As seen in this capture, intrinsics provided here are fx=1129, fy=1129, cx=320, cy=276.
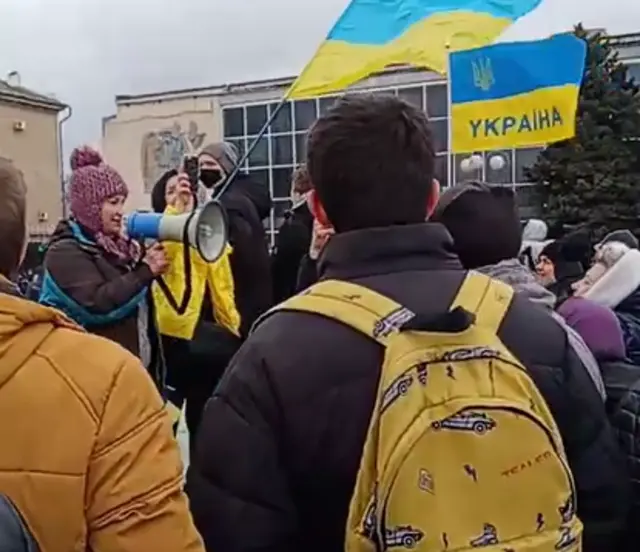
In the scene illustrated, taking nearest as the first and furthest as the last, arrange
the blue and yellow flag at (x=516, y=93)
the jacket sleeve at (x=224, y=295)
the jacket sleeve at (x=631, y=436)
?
the jacket sleeve at (x=631, y=436) < the jacket sleeve at (x=224, y=295) < the blue and yellow flag at (x=516, y=93)

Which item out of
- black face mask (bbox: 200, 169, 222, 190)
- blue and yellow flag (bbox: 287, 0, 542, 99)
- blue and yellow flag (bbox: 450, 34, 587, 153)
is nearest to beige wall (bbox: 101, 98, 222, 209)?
blue and yellow flag (bbox: 287, 0, 542, 99)

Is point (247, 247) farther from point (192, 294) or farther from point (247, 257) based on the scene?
point (192, 294)

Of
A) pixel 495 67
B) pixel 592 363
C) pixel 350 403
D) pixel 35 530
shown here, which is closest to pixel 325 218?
pixel 350 403

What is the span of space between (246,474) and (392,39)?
618 centimetres

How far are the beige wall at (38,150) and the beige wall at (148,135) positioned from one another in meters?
2.14

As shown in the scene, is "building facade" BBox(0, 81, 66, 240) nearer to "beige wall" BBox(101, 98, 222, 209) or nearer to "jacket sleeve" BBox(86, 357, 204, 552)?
"beige wall" BBox(101, 98, 222, 209)

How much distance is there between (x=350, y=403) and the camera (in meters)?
2.08

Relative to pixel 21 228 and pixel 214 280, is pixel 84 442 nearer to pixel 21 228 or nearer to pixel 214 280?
pixel 21 228

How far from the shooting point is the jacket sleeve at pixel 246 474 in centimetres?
205

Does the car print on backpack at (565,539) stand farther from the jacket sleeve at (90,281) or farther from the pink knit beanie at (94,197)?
the pink knit beanie at (94,197)

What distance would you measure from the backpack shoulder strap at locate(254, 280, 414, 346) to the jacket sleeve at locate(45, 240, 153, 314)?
105 inches

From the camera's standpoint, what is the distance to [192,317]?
5152 millimetres

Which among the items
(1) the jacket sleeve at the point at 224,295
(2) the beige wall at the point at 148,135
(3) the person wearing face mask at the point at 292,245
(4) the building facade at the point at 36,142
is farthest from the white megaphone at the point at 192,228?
(4) the building facade at the point at 36,142

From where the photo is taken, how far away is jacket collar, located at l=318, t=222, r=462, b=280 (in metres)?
2.19
